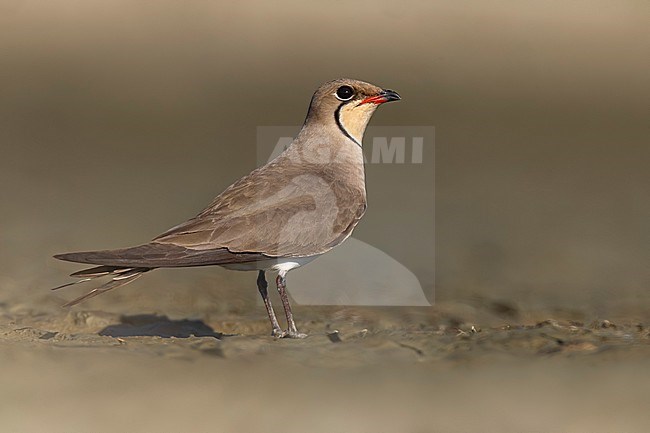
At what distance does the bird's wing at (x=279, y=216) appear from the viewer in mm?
6023

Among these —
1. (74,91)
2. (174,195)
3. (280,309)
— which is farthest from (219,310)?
(74,91)

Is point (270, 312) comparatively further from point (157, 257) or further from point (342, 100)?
point (342, 100)

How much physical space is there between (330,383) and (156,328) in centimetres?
191

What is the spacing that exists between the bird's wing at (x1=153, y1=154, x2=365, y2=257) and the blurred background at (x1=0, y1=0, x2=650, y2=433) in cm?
52

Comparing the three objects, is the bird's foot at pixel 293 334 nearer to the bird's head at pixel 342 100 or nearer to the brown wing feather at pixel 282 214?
the brown wing feather at pixel 282 214

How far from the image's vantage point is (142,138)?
12398 millimetres

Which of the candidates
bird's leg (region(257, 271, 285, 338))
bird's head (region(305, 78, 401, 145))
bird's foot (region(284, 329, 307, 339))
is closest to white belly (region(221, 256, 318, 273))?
bird's leg (region(257, 271, 285, 338))

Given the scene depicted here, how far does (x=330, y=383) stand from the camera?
17.6 ft

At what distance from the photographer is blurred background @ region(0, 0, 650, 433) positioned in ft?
17.2

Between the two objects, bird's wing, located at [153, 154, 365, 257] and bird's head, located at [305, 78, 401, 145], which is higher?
bird's head, located at [305, 78, 401, 145]

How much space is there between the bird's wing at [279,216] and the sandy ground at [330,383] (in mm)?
512

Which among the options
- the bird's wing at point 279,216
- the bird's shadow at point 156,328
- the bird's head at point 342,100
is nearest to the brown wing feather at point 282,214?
the bird's wing at point 279,216

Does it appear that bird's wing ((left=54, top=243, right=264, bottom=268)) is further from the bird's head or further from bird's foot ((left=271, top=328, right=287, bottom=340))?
the bird's head


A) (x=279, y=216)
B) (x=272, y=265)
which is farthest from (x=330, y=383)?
(x=279, y=216)
